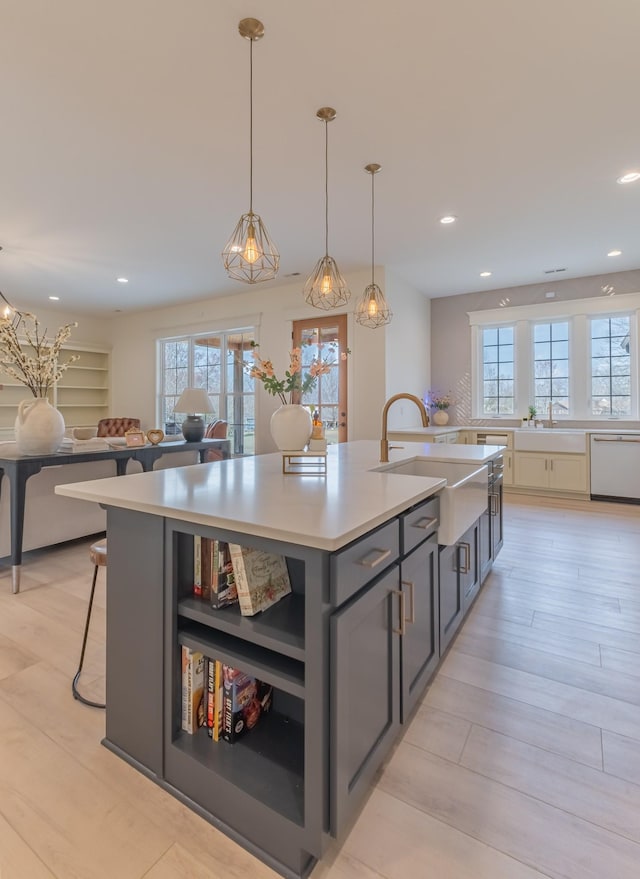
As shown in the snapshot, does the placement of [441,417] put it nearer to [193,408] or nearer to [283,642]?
[193,408]

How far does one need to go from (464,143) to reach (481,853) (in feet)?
11.6

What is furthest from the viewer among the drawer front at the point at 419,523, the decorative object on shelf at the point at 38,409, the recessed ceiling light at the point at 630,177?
the recessed ceiling light at the point at 630,177

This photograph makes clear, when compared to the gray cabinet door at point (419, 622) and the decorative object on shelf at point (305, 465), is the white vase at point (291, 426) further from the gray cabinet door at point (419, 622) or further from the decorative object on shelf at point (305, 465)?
the gray cabinet door at point (419, 622)

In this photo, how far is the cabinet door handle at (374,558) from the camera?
1.16m

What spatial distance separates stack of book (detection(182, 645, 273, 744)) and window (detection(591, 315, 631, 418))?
6.20 m

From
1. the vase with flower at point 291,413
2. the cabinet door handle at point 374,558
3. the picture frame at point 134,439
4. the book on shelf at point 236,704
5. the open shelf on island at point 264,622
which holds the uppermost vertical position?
the vase with flower at point 291,413

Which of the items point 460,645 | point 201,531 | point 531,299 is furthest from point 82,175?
point 531,299

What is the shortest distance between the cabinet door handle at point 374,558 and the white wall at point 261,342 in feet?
13.8

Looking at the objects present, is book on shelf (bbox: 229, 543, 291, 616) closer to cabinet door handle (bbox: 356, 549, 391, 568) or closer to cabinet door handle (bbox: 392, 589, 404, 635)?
cabinet door handle (bbox: 356, 549, 391, 568)

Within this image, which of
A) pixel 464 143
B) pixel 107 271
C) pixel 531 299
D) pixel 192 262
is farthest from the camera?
pixel 531 299

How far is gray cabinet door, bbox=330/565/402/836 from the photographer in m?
1.06

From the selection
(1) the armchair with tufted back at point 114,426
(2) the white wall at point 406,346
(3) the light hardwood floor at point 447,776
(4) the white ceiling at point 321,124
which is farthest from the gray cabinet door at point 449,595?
(1) the armchair with tufted back at point 114,426

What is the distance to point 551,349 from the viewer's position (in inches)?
243

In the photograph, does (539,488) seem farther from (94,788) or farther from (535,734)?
(94,788)
